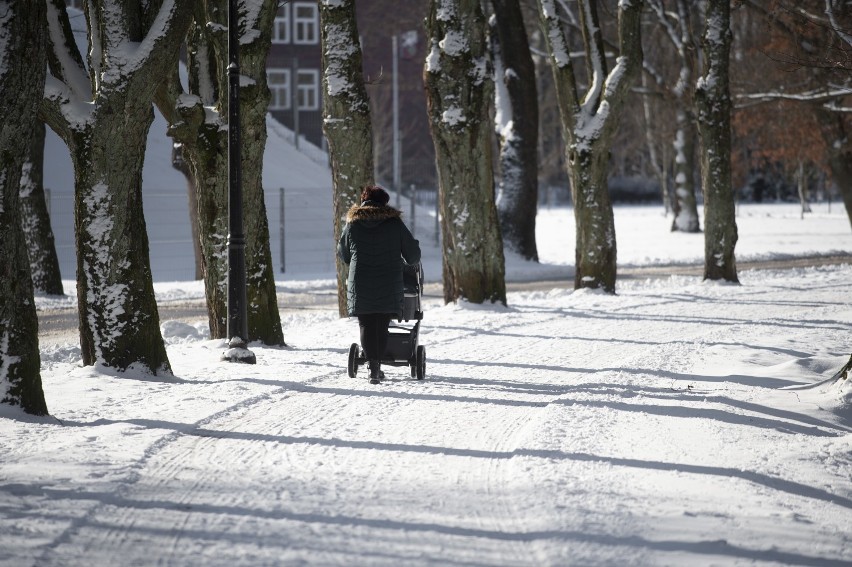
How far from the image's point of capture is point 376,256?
10.2 m

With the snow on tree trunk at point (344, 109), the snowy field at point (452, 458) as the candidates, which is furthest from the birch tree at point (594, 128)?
the snowy field at point (452, 458)

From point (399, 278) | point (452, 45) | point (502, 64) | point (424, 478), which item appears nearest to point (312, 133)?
point (502, 64)

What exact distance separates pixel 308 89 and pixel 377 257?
4599 centimetres

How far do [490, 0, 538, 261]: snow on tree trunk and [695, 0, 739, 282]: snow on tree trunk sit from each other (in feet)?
20.9

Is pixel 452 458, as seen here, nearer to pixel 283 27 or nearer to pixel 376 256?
pixel 376 256

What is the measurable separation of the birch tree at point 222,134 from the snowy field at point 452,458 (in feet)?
2.08

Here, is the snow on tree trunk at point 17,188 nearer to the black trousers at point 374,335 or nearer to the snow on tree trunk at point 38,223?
the black trousers at point 374,335

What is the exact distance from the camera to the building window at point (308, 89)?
5475cm

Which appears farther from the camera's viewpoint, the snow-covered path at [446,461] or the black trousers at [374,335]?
the black trousers at [374,335]

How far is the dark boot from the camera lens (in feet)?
33.9

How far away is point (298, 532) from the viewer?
5539 mm

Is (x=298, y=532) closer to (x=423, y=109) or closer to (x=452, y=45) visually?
(x=452, y=45)

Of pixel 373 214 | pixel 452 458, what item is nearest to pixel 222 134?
pixel 373 214

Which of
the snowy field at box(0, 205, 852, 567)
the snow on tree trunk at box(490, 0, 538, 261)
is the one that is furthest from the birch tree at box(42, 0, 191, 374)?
the snow on tree trunk at box(490, 0, 538, 261)
